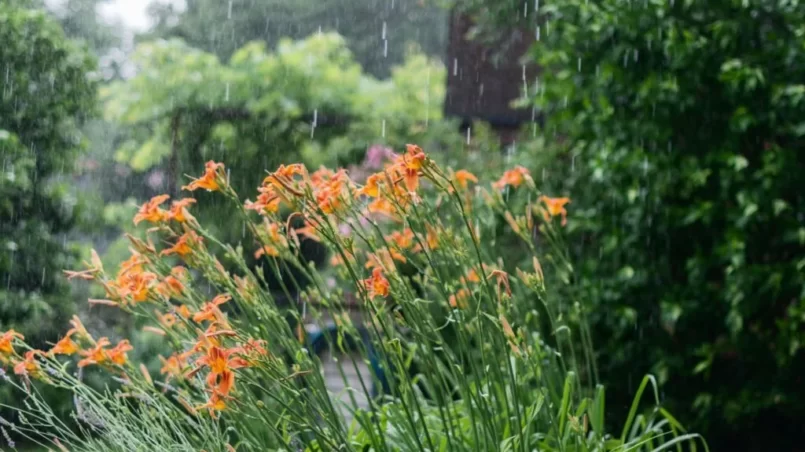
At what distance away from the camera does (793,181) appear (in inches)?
111

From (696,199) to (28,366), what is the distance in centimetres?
226

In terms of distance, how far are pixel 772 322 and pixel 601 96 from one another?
0.95 meters

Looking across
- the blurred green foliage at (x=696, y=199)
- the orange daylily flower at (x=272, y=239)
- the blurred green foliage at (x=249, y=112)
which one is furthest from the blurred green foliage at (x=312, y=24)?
the orange daylily flower at (x=272, y=239)

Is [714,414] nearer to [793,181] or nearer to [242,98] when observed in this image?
[793,181]

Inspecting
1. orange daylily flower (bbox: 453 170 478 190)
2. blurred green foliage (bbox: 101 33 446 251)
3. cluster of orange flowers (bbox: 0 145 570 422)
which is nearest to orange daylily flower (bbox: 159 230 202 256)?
cluster of orange flowers (bbox: 0 145 570 422)

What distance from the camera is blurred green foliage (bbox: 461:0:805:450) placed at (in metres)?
2.80

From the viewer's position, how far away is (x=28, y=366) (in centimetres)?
139

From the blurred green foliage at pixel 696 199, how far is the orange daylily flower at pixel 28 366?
2.00 meters

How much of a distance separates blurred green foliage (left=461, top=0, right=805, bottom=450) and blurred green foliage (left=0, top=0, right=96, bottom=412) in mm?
2047

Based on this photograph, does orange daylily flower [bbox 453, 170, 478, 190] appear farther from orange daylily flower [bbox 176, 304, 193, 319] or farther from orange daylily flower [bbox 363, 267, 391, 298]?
orange daylily flower [bbox 176, 304, 193, 319]

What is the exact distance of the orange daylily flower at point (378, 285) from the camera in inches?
51.8

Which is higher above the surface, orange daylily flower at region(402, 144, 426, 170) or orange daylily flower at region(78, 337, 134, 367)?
orange daylily flower at region(402, 144, 426, 170)

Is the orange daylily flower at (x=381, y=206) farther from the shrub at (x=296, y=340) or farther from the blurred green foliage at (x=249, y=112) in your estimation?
the blurred green foliage at (x=249, y=112)

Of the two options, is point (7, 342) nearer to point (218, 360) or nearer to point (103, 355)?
point (103, 355)
